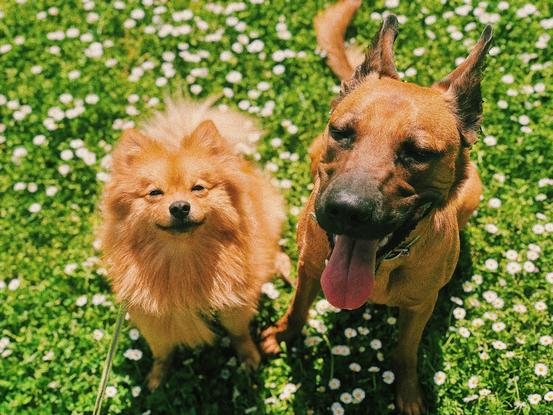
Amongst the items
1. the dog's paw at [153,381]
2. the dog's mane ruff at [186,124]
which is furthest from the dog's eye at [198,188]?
the dog's paw at [153,381]

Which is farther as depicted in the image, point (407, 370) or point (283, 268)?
point (283, 268)

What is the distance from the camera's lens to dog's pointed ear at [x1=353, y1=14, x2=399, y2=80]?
2.81 meters

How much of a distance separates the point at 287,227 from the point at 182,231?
1611 mm

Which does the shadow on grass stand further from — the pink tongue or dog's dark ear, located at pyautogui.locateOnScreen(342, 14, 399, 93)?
dog's dark ear, located at pyautogui.locateOnScreen(342, 14, 399, 93)

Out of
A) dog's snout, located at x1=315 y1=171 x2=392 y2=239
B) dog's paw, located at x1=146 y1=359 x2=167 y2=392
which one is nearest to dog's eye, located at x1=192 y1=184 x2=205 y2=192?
dog's snout, located at x1=315 y1=171 x2=392 y2=239

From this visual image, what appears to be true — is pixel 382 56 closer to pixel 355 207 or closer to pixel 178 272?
pixel 355 207

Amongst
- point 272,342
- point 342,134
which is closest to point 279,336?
point 272,342

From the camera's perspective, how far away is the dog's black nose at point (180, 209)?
9.33 ft

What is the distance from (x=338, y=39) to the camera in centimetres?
441

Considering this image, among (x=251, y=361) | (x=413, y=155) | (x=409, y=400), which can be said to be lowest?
(x=251, y=361)

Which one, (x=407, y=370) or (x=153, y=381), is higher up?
(x=407, y=370)

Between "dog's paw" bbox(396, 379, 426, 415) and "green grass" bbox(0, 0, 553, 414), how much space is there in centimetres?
9

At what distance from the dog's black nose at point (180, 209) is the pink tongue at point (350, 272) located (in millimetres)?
742

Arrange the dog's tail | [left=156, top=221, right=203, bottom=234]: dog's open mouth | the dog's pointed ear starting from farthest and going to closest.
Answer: the dog's tail → [left=156, top=221, right=203, bottom=234]: dog's open mouth → the dog's pointed ear
